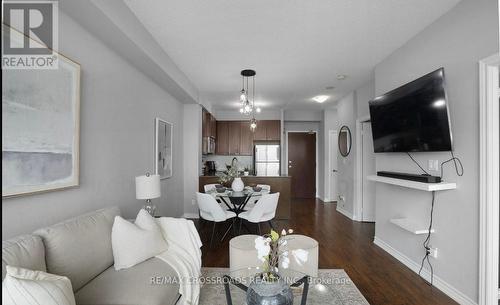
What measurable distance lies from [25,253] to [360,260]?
3317 millimetres

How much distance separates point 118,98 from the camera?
272 cm

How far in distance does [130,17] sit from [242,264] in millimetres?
2501

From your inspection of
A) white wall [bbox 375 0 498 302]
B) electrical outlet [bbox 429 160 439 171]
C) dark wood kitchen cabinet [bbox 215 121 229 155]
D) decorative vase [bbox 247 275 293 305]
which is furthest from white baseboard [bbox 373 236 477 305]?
dark wood kitchen cabinet [bbox 215 121 229 155]

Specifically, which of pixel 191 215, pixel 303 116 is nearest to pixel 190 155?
pixel 191 215

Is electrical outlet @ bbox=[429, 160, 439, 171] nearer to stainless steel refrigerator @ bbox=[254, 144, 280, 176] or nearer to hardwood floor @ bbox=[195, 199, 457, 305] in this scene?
hardwood floor @ bbox=[195, 199, 457, 305]

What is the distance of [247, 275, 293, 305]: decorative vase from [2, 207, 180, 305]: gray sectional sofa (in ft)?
2.11

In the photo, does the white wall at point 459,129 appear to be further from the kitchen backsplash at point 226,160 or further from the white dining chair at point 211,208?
the kitchen backsplash at point 226,160

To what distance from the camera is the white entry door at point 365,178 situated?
5.09 m

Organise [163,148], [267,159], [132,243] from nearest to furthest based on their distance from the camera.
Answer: [132,243]
[163,148]
[267,159]

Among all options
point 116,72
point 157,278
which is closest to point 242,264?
point 157,278

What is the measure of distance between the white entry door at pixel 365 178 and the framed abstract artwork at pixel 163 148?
3711mm

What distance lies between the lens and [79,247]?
1699 millimetres

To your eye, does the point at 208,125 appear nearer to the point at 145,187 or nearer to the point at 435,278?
the point at 145,187

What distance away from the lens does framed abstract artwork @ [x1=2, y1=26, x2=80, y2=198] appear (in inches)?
60.5
